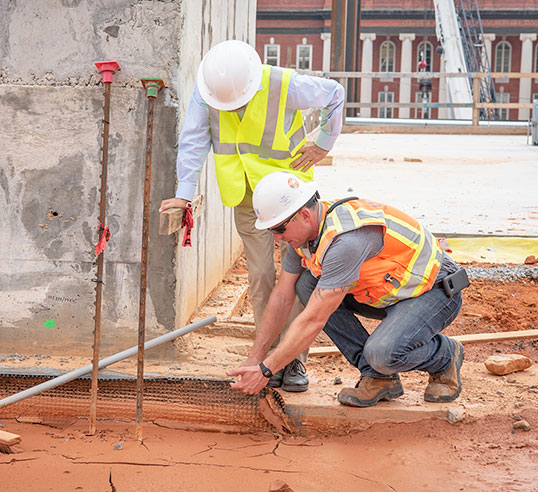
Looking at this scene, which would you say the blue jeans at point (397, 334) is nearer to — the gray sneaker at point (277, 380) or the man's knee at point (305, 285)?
the man's knee at point (305, 285)

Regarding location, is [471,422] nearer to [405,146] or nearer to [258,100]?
[258,100]

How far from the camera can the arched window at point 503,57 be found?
44.9 meters

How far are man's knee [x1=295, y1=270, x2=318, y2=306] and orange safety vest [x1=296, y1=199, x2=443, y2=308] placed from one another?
0.07 metres

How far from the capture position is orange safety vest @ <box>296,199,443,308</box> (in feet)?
11.5

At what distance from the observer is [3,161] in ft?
14.9

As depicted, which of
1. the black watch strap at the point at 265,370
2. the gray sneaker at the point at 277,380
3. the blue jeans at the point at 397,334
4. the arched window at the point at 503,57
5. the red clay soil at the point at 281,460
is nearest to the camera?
the red clay soil at the point at 281,460

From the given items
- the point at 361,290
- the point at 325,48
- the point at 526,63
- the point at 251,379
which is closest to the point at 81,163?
the point at 251,379

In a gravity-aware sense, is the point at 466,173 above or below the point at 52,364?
above

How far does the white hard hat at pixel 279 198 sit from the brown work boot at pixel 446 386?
49.1 inches

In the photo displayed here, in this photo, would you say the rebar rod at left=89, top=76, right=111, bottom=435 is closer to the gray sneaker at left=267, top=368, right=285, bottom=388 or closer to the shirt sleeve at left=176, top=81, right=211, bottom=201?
the shirt sleeve at left=176, top=81, right=211, bottom=201

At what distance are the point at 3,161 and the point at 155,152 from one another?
2.92 feet

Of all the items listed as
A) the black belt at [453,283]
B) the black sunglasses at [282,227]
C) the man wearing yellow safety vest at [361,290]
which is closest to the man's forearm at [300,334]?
the man wearing yellow safety vest at [361,290]

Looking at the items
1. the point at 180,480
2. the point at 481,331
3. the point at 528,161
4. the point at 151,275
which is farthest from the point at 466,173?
the point at 180,480

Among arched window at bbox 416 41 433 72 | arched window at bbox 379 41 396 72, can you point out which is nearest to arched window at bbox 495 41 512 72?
arched window at bbox 416 41 433 72
